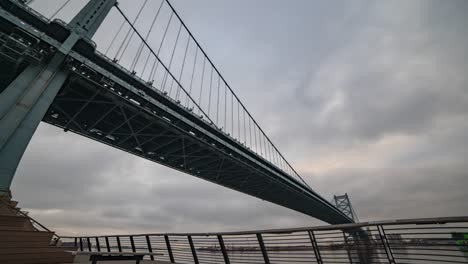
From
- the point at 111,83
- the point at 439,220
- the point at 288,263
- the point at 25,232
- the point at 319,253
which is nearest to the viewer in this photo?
the point at 439,220

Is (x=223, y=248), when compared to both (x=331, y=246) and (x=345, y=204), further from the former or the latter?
(x=345, y=204)

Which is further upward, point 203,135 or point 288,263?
point 203,135

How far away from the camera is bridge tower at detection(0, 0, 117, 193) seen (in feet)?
20.8

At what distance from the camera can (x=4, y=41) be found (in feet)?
24.4

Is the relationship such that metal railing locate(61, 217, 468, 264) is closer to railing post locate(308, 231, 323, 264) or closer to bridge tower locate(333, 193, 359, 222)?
railing post locate(308, 231, 323, 264)

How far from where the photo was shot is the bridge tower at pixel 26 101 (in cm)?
633

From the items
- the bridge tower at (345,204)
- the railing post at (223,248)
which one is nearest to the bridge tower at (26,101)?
the railing post at (223,248)

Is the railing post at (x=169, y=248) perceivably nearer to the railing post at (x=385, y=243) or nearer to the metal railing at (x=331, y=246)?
the metal railing at (x=331, y=246)

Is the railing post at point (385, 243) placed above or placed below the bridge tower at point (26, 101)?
below

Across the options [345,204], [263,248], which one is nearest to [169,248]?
[263,248]

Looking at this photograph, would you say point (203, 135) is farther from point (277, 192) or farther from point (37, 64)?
point (277, 192)

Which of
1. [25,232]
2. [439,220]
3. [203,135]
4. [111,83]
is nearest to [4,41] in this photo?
[111,83]

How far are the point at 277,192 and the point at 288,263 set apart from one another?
102 feet

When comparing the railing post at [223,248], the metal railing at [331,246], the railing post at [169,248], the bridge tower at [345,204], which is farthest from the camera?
the bridge tower at [345,204]
